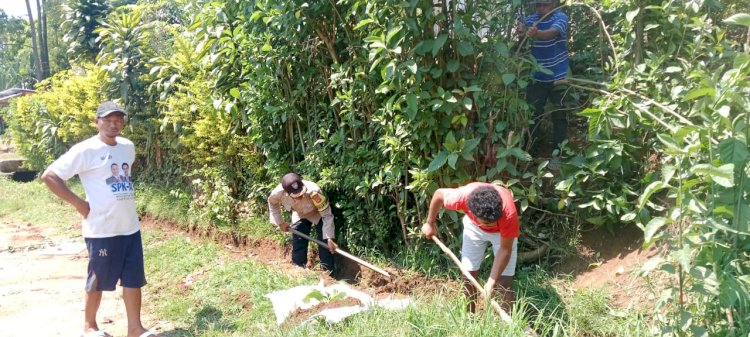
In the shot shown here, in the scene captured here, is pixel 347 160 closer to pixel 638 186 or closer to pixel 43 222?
pixel 638 186

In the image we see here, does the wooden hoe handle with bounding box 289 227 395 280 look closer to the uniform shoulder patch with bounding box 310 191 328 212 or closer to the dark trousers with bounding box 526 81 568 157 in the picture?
the uniform shoulder patch with bounding box 310 191 328 212

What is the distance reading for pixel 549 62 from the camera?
4754 millimetres

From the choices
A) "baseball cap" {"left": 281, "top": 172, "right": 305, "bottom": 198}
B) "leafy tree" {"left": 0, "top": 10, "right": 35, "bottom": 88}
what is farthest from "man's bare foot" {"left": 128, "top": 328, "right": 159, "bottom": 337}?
"leafy tree" {"left": 0, "top": 10, "right": 35, "bottom": 88}

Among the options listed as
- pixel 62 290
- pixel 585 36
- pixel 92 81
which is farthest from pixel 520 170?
pixel 92 81

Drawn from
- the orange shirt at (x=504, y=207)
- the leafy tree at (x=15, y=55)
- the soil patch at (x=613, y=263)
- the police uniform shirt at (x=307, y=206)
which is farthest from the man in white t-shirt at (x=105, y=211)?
the leafy tree at (x=15, y=55)

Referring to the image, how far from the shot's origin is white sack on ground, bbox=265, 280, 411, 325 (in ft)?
12.8

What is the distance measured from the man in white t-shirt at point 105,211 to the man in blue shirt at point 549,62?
10.6 ft

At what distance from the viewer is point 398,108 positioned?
14.6 ft

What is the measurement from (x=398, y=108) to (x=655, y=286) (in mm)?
2175

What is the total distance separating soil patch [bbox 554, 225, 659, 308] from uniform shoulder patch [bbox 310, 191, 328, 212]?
224cm

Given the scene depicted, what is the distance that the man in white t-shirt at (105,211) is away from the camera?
163 inches

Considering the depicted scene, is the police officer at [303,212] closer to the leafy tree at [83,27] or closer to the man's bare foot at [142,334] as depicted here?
the man's bare foot at [142,334]

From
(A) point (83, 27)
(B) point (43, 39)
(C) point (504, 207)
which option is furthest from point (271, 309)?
(B) point (43, 39)

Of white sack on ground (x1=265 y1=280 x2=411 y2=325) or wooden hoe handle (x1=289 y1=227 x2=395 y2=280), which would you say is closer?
white sack on ground (x1=265 y1=280 x2=411 y2=325)
